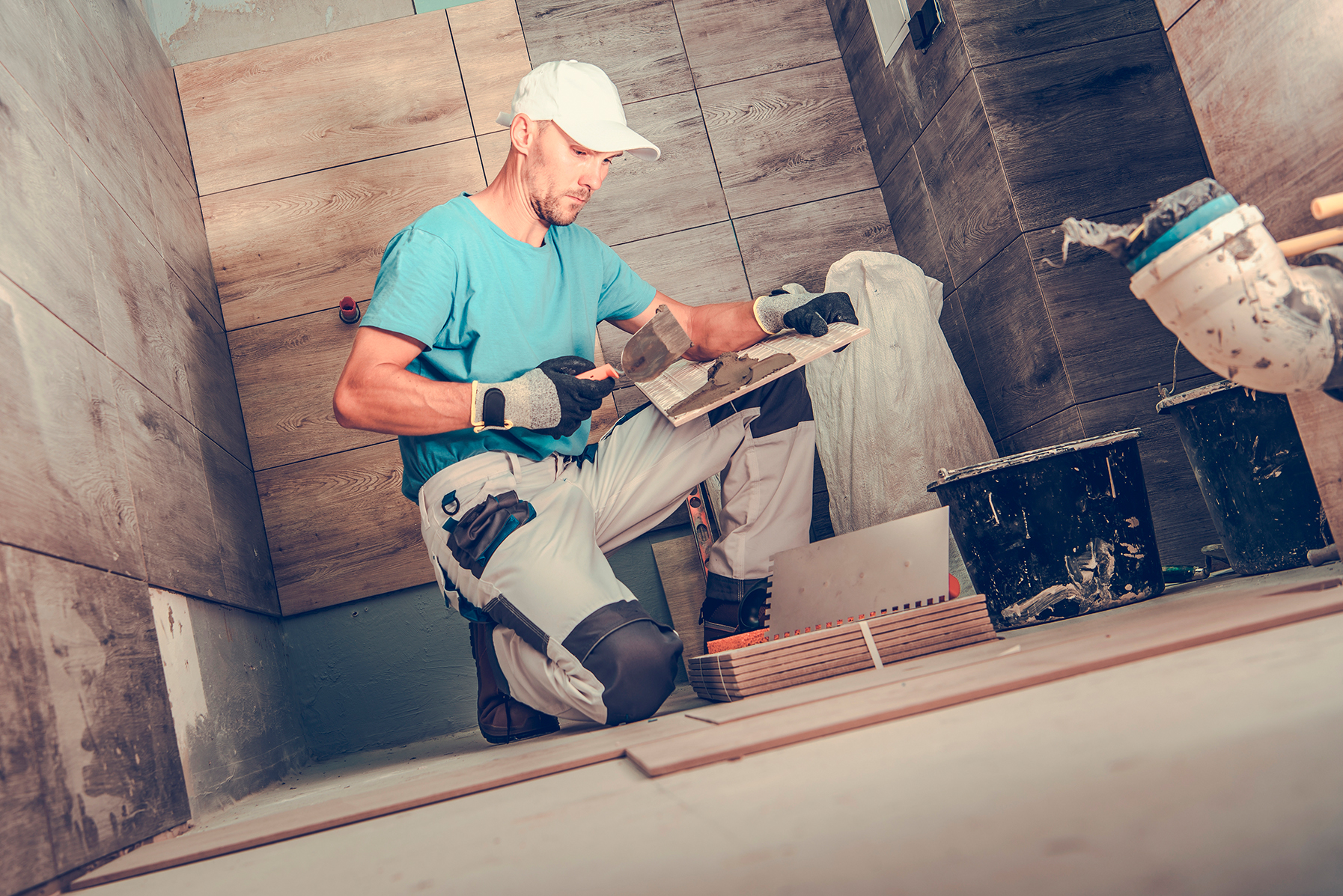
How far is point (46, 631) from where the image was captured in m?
1.06

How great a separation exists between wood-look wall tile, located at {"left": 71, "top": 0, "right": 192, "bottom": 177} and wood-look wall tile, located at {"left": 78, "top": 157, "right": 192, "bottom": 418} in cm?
48

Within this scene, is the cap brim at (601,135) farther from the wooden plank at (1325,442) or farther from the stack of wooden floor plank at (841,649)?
the wooden plank at (1325,442)

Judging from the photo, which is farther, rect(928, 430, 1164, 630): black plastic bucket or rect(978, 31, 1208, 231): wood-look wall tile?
rect(978, 31, 1208, 231): wood-look wall tile

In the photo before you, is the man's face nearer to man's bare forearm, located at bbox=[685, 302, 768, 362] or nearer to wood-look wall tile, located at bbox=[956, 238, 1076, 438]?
man's bare forearm, located at bbox=[685, 302, 768, 362]

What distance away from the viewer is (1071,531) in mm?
1689

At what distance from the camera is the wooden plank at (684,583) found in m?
2.46

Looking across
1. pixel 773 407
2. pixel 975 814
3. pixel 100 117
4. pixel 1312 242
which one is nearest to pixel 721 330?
pixel 773 407

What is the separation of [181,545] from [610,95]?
4.37 feet

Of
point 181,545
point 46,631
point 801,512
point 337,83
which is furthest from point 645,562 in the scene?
point 337,83

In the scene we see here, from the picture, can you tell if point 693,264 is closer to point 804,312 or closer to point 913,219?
point 913,219

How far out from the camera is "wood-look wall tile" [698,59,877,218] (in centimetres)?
277

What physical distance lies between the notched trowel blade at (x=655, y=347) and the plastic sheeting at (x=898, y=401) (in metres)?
0.57

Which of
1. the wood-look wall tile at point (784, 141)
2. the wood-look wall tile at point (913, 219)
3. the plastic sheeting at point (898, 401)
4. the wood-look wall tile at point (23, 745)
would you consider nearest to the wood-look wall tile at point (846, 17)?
the wood-look wall tile at point (784, 141)

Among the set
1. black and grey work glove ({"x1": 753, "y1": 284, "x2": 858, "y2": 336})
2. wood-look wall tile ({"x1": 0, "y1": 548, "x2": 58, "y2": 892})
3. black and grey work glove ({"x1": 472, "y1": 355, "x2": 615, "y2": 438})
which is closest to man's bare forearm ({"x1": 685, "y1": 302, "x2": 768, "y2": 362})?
black and grey work glove ({"x1": 753, "y1": 284, "x2": 858, "y2": 336})
